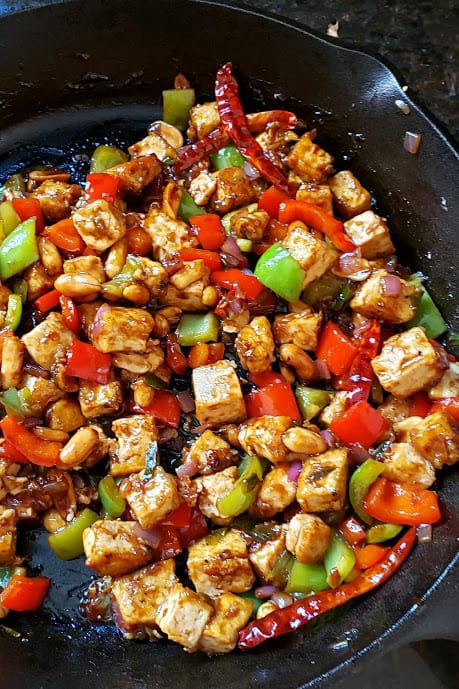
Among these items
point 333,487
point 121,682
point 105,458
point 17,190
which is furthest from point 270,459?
point 17,190

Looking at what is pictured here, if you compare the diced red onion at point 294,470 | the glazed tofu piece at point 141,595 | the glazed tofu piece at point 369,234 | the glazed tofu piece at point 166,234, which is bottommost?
the glazed tofu piece at point 141,595

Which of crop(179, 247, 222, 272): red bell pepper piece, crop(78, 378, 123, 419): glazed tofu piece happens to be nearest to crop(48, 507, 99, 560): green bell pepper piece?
crop(78, 378, 123, 419): glazed tofu piece

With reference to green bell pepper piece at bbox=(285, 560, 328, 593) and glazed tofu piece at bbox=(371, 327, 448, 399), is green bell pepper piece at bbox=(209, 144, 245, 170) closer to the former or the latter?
glazed tofu piece at bbox=(371, 327, 448, 399)

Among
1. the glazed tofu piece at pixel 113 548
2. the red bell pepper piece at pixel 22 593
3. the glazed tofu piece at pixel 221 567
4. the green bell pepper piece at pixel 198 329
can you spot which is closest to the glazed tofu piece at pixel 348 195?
the green bell pepper piece at pixel 198 329

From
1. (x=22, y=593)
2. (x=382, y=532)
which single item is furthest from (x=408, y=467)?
(x=22, y=593)

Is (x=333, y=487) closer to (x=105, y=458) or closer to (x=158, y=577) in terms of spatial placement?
(x=158, y=577)

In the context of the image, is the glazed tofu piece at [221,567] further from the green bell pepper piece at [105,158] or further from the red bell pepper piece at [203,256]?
the green bell pepper piece at [105,158]

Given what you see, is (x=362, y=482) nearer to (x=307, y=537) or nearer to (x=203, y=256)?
(x=307, y=537)
